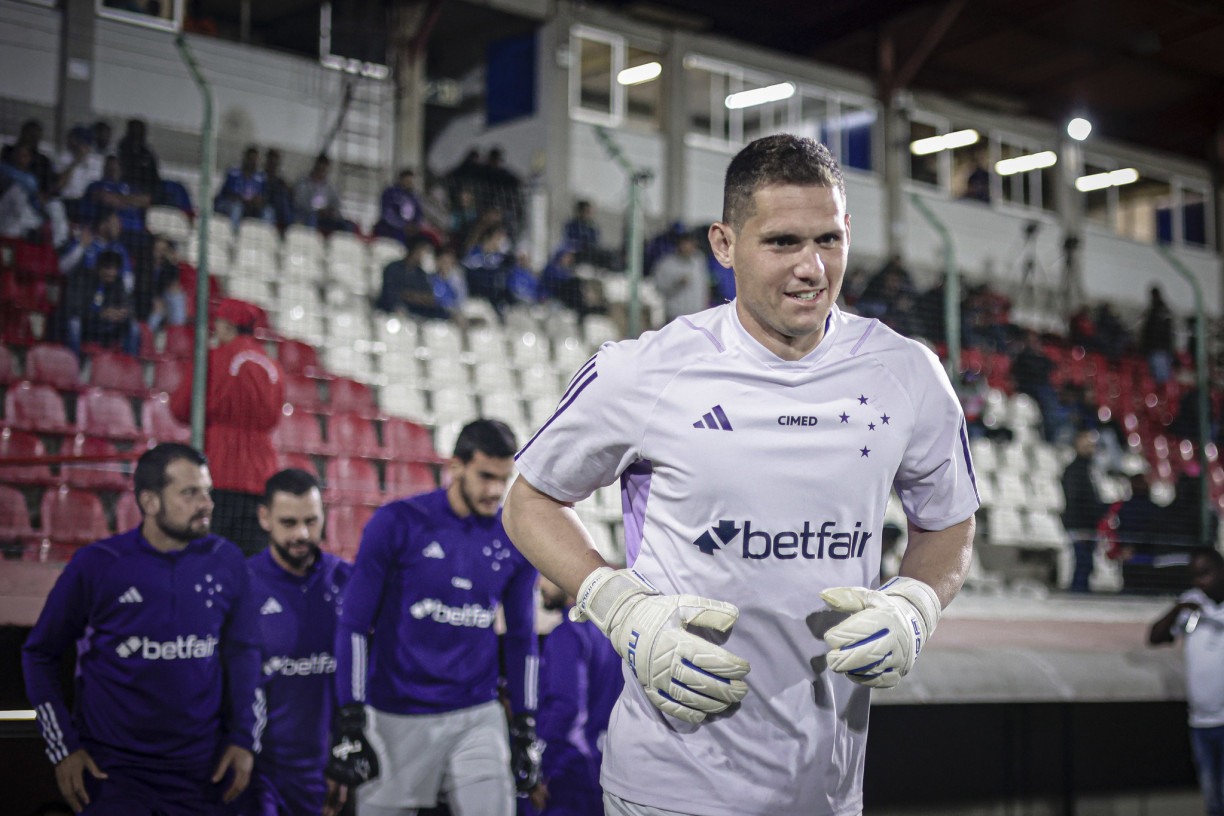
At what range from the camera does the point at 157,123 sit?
12969 mm

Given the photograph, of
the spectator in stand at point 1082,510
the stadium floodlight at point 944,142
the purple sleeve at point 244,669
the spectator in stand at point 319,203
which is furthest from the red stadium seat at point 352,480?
the stadium floodlight at point 944,142

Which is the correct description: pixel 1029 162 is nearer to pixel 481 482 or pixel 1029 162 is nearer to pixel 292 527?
pixel 481 482

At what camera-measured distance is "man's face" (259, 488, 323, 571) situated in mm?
5094

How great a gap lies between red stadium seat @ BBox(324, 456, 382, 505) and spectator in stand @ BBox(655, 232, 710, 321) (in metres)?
4.16

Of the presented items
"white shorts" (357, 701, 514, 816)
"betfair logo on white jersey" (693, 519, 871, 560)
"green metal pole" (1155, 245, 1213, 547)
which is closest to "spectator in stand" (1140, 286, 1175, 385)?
"green metal pole" (1155, 245, 1213, 547)

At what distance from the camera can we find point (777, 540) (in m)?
2.35

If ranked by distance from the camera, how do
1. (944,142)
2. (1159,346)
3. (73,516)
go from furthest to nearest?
(944,142), (1159,346), (73,516)

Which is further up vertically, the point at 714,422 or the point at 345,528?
the point at 714,422

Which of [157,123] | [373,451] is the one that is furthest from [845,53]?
[373,451]

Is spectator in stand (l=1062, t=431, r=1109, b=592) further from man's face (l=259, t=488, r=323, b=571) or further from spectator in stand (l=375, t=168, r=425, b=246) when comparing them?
man's face (l=259, t=488, r=323, b=571)

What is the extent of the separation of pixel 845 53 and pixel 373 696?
18085mm

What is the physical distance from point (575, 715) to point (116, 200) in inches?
141

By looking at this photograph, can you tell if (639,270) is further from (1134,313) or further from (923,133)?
(1134,313)

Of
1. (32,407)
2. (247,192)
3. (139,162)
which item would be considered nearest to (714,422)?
(32,407)
